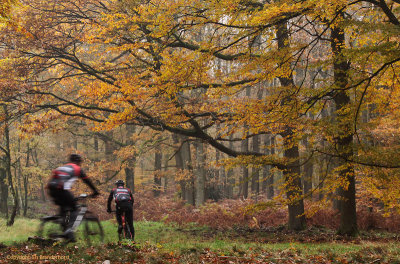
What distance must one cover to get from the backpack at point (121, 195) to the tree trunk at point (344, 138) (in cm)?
582

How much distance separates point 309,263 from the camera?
239 inches

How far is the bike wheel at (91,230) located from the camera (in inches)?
279

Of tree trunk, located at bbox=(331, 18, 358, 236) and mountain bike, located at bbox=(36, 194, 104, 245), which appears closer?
mountain bike, located at bbox=(36, 194, 104, 245)

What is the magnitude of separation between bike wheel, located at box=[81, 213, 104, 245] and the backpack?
64.7 inches

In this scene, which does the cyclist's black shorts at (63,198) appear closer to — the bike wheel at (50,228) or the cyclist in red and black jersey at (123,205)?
the bike wheel at (50,228)

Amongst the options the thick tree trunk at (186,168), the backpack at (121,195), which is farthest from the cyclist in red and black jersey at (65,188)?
the thick tree trunk at (186,168)

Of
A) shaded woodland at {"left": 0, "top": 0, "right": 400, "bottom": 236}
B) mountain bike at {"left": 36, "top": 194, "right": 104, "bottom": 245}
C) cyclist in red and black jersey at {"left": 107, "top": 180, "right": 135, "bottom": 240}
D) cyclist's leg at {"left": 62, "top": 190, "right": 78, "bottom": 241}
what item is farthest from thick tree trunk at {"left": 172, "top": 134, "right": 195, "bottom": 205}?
cyclist's leg at {"left": 62, "top": 190, "right": 78, "bottom": 241}

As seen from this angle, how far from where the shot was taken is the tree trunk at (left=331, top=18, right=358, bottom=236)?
8.42m

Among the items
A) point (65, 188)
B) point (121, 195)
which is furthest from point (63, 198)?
point (121, 195)

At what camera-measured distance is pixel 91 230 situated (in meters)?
7.29

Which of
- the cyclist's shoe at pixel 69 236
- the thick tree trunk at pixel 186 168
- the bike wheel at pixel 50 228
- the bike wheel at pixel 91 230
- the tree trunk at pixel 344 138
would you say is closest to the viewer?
the cyclist's shoe at pixel 69 236

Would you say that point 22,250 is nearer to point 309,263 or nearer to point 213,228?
point 309,263

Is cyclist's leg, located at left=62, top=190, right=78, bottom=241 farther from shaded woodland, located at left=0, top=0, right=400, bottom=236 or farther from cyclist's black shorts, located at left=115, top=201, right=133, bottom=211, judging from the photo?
shaded woodland, located at left=0, top=0, right=400, bottom=236

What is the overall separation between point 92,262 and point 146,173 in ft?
94.4
